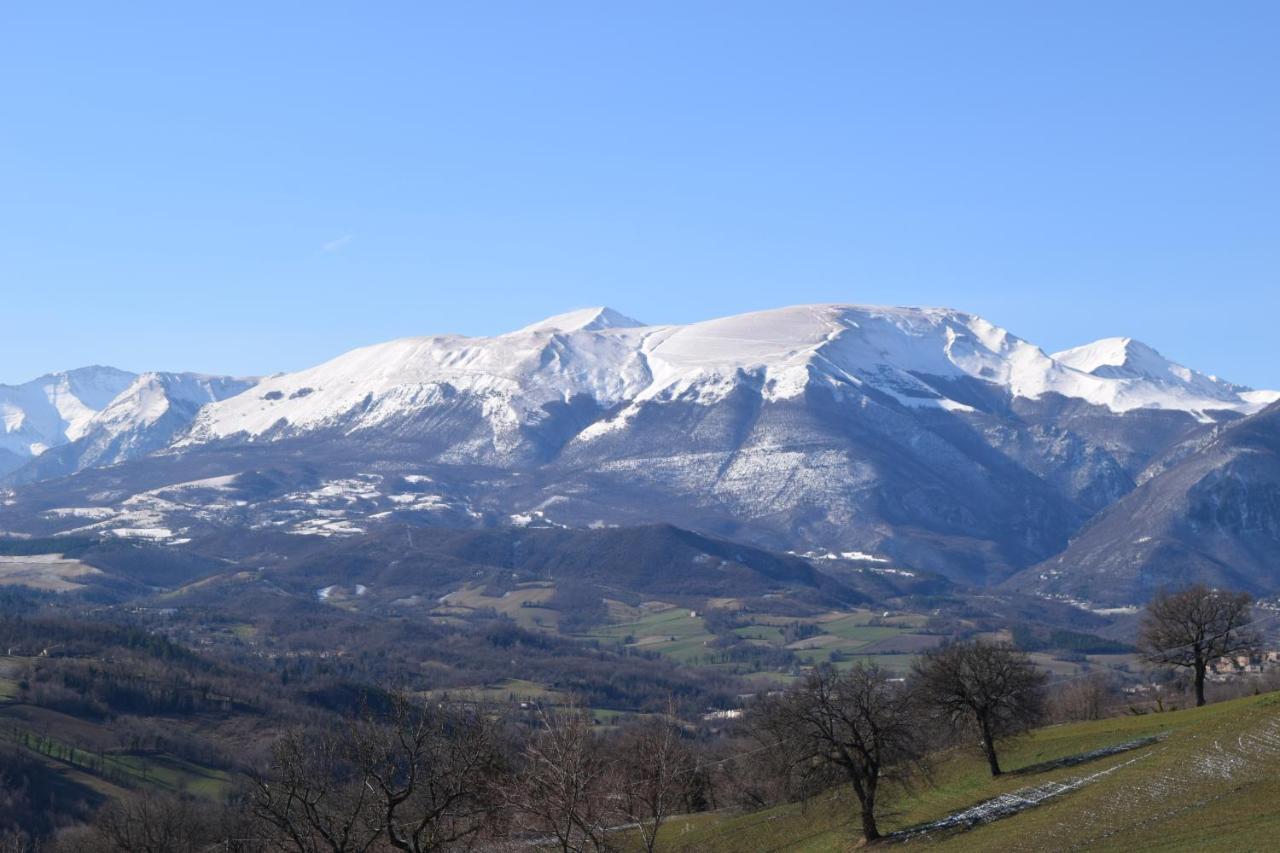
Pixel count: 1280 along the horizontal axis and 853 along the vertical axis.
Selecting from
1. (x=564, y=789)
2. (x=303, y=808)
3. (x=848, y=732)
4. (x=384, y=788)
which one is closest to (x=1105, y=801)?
(x=848, y=732)

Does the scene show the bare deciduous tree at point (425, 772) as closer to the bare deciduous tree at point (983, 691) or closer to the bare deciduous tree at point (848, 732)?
the bare deciduous tree at point (848, 732)

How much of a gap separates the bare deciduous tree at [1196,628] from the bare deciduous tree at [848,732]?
34637 millimetres

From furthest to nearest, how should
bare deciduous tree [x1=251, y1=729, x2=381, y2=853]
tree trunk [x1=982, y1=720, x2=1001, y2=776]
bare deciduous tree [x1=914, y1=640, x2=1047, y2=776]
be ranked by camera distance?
bare deciduous tree [x1=914, y1=640, x2=1047, y2=776] → tree trunk [x1=982, y1=720, x2=1001, y2=776] → bare deciduous tree [x1=251, y1=729, x2=381, y2=853]

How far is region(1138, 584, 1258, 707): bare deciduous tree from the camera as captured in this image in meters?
109

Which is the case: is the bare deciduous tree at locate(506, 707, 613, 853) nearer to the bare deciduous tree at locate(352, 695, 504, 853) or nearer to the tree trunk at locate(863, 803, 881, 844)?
the bare deciduous tree at locate(352, 695, 504, 853)

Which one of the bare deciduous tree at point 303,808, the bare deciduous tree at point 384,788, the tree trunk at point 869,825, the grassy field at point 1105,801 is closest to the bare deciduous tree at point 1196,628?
the grassy field at point 1105,801

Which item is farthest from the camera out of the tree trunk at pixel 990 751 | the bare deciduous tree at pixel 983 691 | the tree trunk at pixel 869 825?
the bare deciduous tree at pixel 983 691

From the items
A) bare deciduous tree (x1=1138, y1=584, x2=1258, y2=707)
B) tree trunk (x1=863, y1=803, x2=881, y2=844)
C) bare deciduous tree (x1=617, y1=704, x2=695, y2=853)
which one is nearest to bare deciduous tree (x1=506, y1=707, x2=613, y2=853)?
tree trunk (x1=863, y1=803, x2=881, y2=844)

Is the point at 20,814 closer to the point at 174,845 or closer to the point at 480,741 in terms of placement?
the point at 174,845

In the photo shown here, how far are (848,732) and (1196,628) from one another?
4012 cm

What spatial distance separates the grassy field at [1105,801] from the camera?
56969mm

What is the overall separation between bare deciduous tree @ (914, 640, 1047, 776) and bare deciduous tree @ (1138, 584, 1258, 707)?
20899 millimetres

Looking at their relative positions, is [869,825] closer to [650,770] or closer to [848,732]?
[848,732]

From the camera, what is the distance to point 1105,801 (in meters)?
64.1
